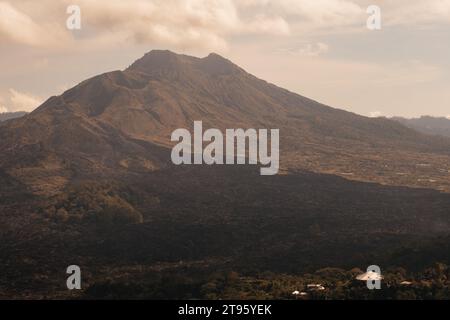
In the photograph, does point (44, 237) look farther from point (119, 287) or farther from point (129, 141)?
point (129, 141)

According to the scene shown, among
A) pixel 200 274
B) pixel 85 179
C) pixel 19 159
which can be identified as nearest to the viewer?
pixel 200 274

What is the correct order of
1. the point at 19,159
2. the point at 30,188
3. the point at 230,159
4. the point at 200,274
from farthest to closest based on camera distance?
the point at 230,159 → the point at 19,159 → the point at 30,188 → the point at 200,274

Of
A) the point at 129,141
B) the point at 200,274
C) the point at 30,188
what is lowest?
the point at 200,274

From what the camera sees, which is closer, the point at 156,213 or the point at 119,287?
the point at 119,287

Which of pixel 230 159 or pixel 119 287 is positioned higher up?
pixel 230 159
